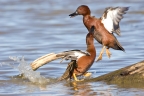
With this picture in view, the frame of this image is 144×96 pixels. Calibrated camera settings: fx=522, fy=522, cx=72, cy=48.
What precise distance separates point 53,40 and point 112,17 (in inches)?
154

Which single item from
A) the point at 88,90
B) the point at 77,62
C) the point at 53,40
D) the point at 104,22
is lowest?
the point at 53,40

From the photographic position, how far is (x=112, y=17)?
29.4 feet

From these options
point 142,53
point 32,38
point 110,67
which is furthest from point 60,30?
point 110,67

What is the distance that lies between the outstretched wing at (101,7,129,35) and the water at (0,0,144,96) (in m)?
0.77

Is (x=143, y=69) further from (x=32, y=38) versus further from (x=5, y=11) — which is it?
(x=5, y=11)

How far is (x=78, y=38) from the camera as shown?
12.8m

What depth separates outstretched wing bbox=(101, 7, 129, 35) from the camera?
8.91m

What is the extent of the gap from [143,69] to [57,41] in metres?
5.26

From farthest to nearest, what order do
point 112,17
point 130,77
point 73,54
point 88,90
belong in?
point 112,17 < point 73,54 < point 130,77 < point 88,90

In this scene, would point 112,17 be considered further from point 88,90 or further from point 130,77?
point 88,90

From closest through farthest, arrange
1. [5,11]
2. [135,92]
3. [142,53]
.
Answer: [135,92] → [142,53] → [5,11]

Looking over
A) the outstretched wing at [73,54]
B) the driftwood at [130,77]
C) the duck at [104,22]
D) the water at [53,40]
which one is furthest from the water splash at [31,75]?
the duck at [104,22]

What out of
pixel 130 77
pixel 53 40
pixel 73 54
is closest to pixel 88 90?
pixel 130 77

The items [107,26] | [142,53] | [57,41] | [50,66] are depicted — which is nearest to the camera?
[107,26]
